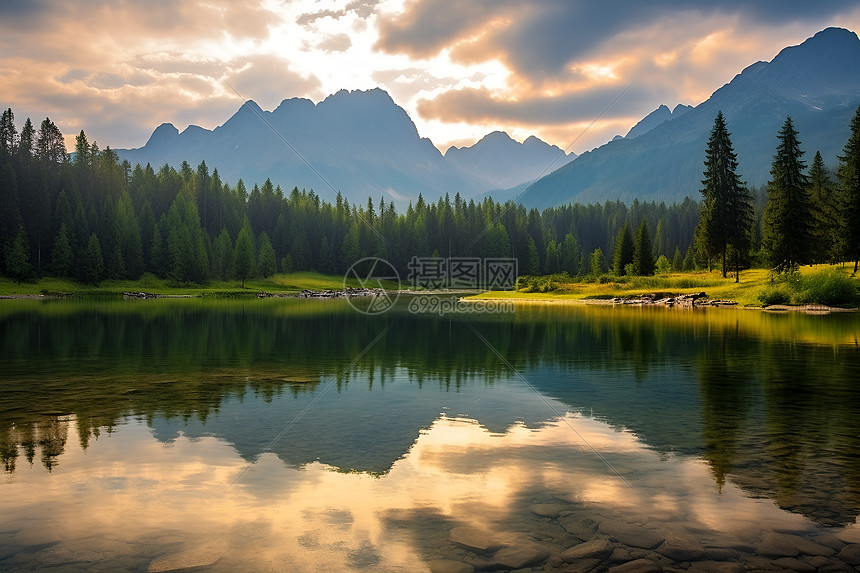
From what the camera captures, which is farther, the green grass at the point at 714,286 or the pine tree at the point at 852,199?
the pine tree at the point at 852,199

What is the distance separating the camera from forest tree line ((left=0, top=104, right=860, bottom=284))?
108m

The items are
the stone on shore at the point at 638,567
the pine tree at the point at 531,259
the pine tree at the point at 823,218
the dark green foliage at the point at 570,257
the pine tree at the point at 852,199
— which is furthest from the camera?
the dark green foliage at the point at 570,257

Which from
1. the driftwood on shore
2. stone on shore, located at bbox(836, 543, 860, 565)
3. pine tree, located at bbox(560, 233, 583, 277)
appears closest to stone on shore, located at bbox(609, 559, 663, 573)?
stone on shore, located at bbox(836, 543, 860, 565)

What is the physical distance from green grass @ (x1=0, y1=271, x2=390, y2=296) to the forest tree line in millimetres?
2207

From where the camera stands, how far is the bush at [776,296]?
57531 millimetres

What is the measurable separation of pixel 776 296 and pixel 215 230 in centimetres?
13166

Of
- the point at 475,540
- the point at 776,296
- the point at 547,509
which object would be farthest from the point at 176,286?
the point at 475,540

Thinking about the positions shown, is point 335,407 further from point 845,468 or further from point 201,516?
point 845,468

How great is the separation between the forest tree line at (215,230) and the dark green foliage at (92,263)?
19cm

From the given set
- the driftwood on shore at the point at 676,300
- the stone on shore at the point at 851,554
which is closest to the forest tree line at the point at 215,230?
the driftwood on shore at the point at 676,300

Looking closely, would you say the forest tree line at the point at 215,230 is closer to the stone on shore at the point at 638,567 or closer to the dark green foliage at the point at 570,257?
the dark green foliage at the point at 570,257

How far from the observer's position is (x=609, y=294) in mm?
79125

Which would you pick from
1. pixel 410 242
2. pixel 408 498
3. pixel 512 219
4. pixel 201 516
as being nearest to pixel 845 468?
pixel 408 498

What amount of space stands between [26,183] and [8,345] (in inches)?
4317
